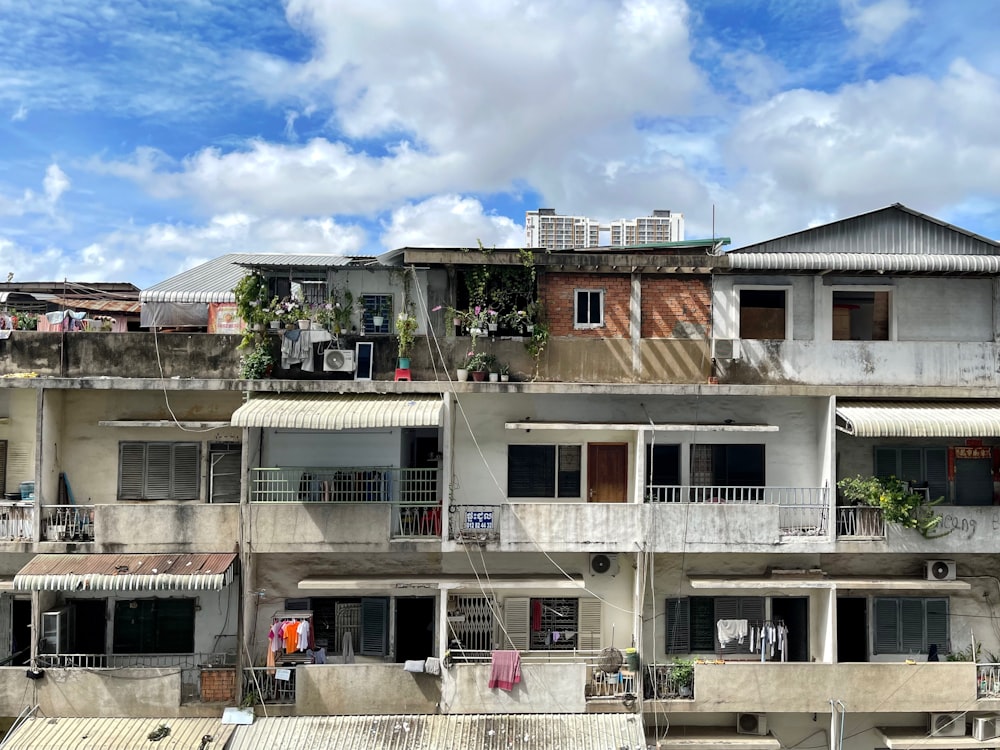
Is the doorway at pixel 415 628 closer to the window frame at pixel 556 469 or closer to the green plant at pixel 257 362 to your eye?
the window frame at pixel 556 469

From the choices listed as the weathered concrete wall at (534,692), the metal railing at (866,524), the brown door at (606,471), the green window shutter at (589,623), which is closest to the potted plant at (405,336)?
the brown door at (606,471)

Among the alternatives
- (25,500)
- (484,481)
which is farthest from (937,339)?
(25,500)

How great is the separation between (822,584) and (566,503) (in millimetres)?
5049

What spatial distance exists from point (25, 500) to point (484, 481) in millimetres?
8897

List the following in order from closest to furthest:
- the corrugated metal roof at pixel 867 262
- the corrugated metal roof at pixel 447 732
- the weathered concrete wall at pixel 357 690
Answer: the corrugated metal roof at pixel 447 732 → the weathered concrete wall at pixel 357 690 → the corrugated metal roof at pixel 867 262

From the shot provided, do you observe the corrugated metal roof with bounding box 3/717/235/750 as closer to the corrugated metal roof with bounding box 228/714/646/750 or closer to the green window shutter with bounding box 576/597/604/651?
the corrugated metal roof with bounding box 228/714/646/750

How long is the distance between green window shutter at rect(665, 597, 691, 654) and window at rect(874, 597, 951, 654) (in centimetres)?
387

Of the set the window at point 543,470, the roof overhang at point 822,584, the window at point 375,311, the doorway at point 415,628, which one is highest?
the window at point 375,311

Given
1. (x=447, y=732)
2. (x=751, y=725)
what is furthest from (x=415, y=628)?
(x=751, y=725)

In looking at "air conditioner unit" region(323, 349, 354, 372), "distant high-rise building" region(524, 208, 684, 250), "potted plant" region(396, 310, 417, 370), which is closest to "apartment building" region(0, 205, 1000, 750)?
"air conditioner unit" region(323, 349, 354, 372)

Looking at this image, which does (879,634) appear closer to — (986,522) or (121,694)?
(986,522)

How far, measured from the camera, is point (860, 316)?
14125 millimetres

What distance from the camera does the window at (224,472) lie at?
13.9 meters

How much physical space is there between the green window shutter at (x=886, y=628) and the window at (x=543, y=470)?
6.66 m
